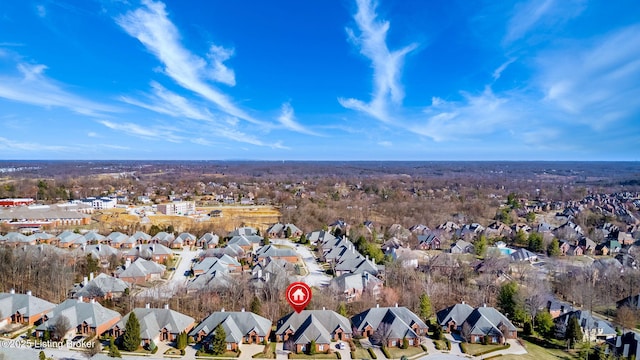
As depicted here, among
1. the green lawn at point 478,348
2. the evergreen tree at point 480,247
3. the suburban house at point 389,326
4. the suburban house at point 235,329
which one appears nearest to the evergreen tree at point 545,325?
the green lawn at point 478,348

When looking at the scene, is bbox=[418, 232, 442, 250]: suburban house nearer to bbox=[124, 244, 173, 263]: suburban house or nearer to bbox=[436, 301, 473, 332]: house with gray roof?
bbox=[436, 301, 473, 332]: house with gray roof

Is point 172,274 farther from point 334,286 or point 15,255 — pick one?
point 334,286

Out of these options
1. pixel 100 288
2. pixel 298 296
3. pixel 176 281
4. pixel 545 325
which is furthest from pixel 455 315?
pixel 100 288

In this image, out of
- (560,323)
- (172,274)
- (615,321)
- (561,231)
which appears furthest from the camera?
(561,231)

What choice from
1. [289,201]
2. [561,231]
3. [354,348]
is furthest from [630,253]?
[289,201]

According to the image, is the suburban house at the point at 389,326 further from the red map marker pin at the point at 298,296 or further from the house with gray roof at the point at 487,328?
the red map marker pin at the point at 298,296

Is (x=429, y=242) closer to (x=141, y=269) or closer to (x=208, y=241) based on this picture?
(x=208, y=241)

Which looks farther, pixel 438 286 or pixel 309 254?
pixel 309 254

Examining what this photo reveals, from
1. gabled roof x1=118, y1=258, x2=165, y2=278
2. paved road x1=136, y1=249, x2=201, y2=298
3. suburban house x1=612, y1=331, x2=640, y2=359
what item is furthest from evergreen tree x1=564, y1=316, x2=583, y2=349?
gabled roof x1=118, y1=258, x2=165, y2=278
